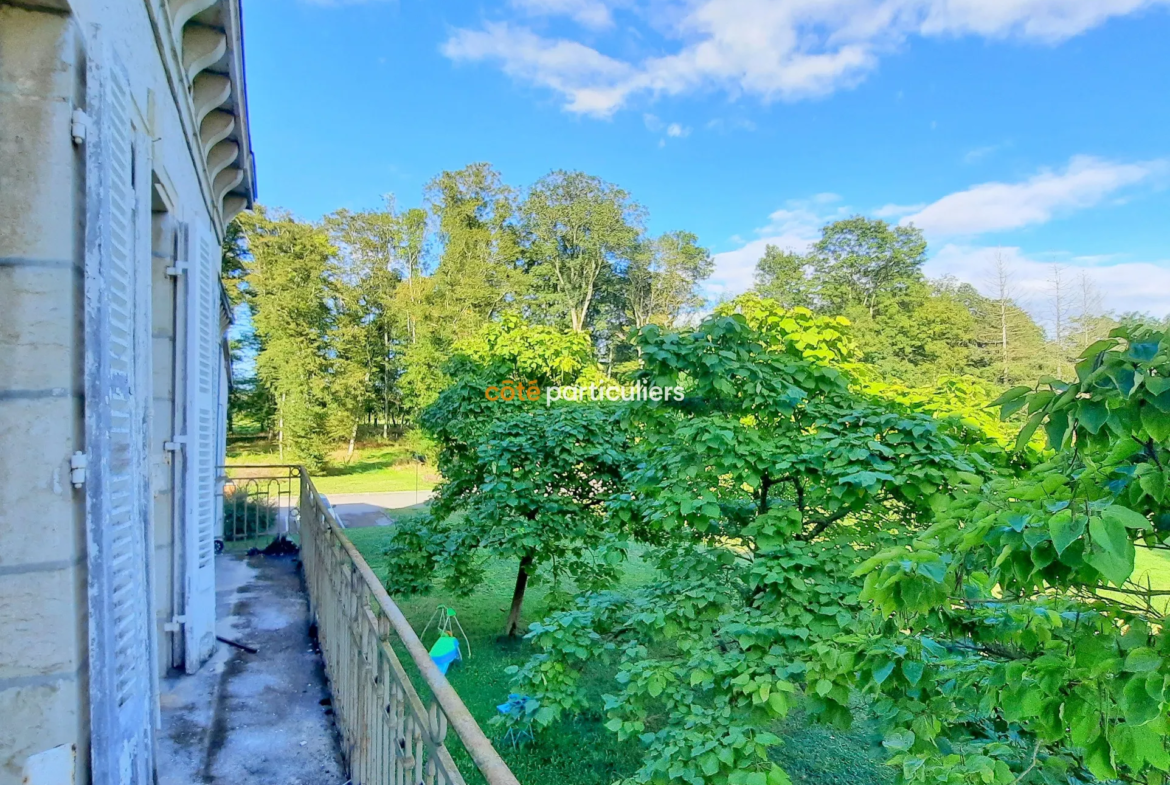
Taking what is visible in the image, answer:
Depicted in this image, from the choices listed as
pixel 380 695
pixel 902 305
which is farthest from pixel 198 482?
pixel 902 305

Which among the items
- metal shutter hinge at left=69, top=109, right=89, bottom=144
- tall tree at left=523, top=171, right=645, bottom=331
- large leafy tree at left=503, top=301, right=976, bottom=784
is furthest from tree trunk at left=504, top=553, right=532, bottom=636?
tall tree at left=523, top=171, right=645, bottom=331

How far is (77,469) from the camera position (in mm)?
1352

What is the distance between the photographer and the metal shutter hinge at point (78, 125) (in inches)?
53.8

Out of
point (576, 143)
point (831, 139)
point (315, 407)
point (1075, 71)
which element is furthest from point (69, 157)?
point (831, 139)

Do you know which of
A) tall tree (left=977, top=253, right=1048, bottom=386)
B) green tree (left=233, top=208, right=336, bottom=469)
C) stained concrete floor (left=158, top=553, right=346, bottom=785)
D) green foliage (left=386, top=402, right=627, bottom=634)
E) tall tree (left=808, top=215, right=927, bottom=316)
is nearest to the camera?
stained concrete floor (left=158, top=553, right=346, bottom=785)

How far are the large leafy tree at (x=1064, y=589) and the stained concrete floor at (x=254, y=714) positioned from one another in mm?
2242

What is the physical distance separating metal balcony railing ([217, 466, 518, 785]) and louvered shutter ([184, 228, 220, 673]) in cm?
73

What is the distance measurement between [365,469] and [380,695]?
22.2 m

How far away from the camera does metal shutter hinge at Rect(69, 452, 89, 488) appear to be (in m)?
1.34

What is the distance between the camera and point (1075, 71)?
842 inches

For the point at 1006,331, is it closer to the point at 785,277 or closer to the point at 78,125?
the point at 785,277

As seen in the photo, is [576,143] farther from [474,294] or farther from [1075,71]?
[1075,71]

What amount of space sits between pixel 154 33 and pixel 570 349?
4.33m

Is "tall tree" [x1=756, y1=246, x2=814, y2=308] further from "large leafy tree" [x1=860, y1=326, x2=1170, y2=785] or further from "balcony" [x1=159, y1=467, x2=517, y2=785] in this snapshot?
"large leafy tree" [x1=860, y1=326, x2=1170, y2=785]
